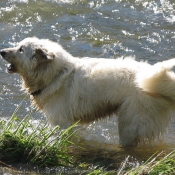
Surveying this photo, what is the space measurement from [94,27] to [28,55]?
5136mm

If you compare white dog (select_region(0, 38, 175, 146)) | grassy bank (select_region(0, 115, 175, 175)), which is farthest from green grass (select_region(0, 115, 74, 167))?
white dog (select_region(0, 38, 175, 146))

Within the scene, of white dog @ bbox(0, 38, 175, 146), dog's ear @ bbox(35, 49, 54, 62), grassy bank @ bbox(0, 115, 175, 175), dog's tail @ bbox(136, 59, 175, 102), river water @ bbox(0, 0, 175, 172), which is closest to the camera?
grassy bank @ bbox(0, 115, 175, 175)

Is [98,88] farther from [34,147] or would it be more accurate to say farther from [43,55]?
[34,147]

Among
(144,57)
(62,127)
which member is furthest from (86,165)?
(144,57)

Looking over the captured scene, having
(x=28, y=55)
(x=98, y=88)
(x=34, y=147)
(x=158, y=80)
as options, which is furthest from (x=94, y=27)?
(x=34, y=147)

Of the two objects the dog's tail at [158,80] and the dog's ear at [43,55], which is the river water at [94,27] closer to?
the dog's ear at [43,55]

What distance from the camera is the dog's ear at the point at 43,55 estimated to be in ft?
21.8

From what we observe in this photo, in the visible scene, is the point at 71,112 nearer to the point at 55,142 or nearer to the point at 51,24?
the point at 55,142

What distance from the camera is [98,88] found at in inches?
256

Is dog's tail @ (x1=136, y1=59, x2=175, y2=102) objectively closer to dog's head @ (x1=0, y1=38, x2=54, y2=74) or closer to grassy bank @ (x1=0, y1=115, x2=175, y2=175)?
grassy bank @ (x1=0, y1=115, x2=175, y2=175)

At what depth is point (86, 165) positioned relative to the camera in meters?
5.70

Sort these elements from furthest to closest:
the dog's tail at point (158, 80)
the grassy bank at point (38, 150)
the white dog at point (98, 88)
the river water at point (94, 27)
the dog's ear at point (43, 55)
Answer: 1. the river water at point (94, 27)
2. the dog's ear at point (43, 55)
3. the white dog at point (98, 88)
4. the dog's tail at point (158, 80)
5. the grassy bank at point (38, 150)

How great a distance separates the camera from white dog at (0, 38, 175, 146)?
6379mm

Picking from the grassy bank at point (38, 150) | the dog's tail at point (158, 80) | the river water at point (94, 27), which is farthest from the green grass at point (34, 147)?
the river water at point (94, 27)
